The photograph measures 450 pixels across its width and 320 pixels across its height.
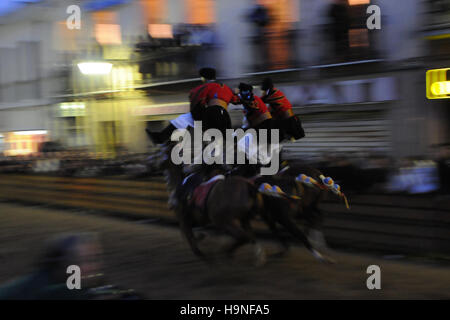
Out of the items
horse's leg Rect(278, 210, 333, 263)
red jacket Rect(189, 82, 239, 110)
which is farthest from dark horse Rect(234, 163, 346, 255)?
red jacket Rect(189, 82, 239, 110)

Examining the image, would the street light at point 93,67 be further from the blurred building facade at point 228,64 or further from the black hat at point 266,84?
the black hat at point 266,84

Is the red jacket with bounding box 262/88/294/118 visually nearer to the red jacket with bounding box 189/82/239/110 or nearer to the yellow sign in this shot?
the red jacket with bounding box 189/82/239/110

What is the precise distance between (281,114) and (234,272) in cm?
230

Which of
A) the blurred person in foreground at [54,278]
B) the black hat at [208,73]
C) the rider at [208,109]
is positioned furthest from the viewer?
the black hat at [208,73]

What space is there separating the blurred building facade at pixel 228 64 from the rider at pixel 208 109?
193 inches

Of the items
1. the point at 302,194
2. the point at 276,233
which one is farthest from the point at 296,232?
the point at 276,233

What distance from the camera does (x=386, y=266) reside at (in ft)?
22.0

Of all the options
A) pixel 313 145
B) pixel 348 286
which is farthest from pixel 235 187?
pixel 313 145

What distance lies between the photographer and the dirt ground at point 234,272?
5.83 meters

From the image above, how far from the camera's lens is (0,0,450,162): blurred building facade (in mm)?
11664

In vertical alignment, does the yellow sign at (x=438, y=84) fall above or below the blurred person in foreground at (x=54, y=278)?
above

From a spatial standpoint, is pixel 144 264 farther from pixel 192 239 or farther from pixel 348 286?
pixel 348 286

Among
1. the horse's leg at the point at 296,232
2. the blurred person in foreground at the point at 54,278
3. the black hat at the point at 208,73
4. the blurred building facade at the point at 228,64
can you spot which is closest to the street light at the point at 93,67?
the blurred building facade at the point at 228,64

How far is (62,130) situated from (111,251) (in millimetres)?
16752
